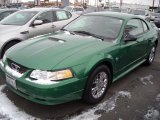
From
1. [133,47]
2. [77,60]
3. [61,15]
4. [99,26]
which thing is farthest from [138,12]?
[77,60]

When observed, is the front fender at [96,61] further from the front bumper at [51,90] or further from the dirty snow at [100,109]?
the dirty snow at [100,109]

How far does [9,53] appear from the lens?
3.89 m

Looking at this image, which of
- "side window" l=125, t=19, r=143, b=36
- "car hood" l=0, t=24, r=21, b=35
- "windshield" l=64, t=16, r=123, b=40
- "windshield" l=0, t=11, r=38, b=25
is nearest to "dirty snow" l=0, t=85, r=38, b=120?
"windshield" l=64, t=16, r=123, b=40

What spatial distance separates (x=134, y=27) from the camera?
4.98 meters

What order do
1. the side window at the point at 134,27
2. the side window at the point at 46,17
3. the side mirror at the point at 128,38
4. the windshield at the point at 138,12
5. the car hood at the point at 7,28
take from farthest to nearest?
the windshield at the point at 138,12
the side window at the point at 46,17
the car hood at the point at 7,28
the side window at the point at 134,27
the side mirror at the point at 128,38

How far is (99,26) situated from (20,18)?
3.17m

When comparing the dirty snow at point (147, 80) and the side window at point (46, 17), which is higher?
the side window at point (46, 17)

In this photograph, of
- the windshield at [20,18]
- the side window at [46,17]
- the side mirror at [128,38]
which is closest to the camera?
the side mirror at [128,38]

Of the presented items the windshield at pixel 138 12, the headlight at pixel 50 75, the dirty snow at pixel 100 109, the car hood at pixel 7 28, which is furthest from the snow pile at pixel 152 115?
the windshield at pixel 138 12

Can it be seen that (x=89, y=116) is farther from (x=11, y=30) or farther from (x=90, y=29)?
(x=11, y=30)

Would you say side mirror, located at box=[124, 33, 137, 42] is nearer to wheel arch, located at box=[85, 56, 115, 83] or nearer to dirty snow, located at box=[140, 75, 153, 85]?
wheel arch, located at box=[85, 56, 115, 83]

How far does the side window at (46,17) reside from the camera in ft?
22.9

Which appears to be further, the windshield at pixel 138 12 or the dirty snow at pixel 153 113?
the windshield at pixel 138 12

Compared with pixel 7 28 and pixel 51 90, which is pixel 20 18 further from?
pixel 51 90
